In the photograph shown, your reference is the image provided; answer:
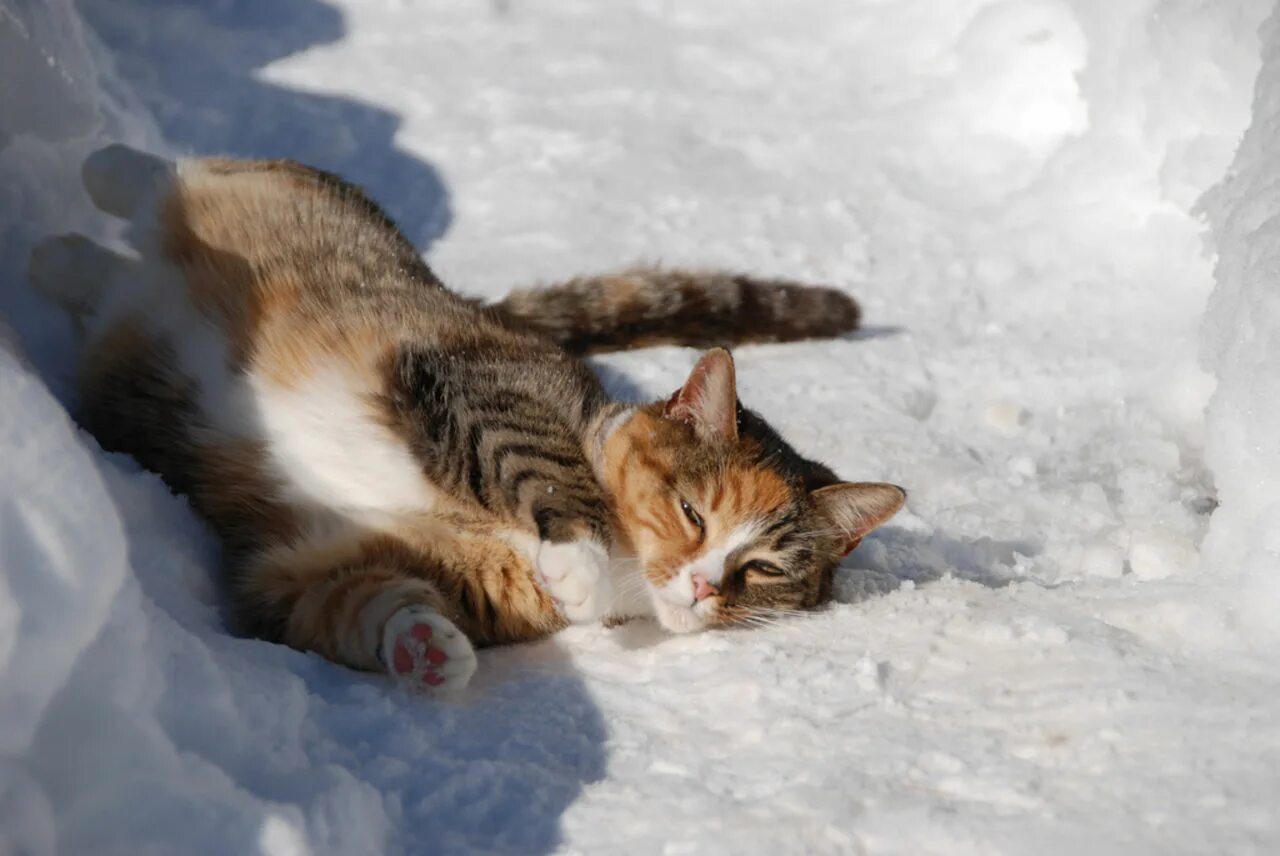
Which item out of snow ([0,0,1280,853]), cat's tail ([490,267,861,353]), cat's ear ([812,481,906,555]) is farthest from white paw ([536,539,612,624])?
cat's tail ([490,267,861,353])

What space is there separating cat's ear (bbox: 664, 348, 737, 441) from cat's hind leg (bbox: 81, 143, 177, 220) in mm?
1562

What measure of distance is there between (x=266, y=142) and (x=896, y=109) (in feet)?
9.08

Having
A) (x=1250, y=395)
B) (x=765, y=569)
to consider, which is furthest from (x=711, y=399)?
(x=1250, y=395)

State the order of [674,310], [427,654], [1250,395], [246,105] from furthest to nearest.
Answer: [246,105], [674,310], [1250,395], [427,654]

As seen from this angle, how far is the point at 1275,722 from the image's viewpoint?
6.65 ft

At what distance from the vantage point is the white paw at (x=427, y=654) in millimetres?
2387

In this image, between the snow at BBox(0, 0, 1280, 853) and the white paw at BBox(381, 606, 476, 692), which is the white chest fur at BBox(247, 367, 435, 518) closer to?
the snow at BBox(0, 0, 1280, 853)

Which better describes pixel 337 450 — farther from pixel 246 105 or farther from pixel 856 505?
pixel 246 105

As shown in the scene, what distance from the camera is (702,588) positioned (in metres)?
2.84

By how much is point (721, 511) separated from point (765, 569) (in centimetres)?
17

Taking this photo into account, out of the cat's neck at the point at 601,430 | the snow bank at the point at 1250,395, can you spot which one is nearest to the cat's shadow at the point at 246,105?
the cat's neck at the point at 601,430

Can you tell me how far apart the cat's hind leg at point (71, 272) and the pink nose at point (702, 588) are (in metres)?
1.70

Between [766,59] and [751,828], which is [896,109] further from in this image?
[751,828]

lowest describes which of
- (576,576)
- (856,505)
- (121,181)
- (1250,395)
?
(576,576)
